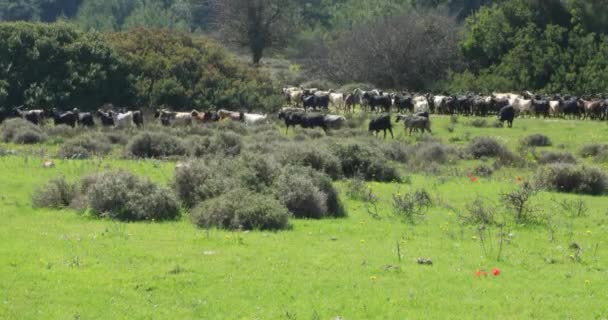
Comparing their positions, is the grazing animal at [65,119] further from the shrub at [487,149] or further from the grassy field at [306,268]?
the grassy field at [306,268]

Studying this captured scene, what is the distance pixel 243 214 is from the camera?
1592cm

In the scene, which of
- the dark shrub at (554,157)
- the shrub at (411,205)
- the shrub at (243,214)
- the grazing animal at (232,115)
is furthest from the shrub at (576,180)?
the grazing animal at (232,115)

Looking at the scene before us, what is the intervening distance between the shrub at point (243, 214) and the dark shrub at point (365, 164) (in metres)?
8.12

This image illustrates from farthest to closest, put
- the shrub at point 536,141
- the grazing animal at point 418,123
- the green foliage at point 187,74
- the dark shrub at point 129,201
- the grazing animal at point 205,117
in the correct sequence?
the green foliage at point 187,74, the grazing animal at point 205,117, the grazing animal at point 418,123, the shrub at point 536,141, the dark shrub at point 129,201

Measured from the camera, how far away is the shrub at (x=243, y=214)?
15.9m

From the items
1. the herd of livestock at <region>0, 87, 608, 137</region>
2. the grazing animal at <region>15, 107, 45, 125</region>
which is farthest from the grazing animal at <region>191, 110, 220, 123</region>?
the grazing animal at <region>15, 107, 45, 125</region>

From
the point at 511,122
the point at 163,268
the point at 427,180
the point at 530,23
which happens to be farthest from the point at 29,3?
the point at 163,268

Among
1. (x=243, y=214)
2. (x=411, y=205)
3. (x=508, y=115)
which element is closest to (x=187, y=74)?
(x=508, y=115)

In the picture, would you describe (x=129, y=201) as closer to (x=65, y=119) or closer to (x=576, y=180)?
(x=576, y=180)

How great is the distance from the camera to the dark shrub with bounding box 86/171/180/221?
16828 mm

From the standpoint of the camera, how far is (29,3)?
153125 mm

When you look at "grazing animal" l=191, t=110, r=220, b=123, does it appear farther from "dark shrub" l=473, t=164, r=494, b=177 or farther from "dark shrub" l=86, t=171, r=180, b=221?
"dark shrub" l=86, t=171, r=180, b=221

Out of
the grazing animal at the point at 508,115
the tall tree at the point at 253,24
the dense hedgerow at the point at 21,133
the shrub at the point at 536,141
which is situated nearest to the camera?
the dense hedgerow at the point at 21,133

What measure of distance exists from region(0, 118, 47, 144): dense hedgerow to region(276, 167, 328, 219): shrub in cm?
1936
